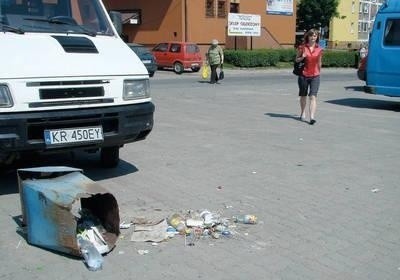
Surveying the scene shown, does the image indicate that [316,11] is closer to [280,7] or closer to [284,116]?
[280,7]

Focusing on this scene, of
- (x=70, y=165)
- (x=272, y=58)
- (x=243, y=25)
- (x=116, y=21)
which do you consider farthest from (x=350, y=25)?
(x=70, y=165)

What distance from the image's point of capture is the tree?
6712 centimetres

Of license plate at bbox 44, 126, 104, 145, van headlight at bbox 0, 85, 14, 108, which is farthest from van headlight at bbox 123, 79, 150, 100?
van headlight at bbox 0, 85, 14, 108

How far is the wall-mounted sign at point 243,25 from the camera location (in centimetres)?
3588

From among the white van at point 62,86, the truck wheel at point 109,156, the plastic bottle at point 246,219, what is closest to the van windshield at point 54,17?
the white van at point 62,86

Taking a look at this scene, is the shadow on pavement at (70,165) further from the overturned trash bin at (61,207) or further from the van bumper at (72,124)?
the overturned trash bin at (61,207)

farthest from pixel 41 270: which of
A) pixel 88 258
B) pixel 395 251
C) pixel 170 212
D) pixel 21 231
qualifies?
pixel 395 251

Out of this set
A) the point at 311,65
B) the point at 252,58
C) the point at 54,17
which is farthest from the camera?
the point at 252,58

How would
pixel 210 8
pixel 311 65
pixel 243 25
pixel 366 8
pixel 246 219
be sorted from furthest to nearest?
pixel 366 8
pixel 210 8
pixel 243 25
pixel 311 65
pixel 246 219

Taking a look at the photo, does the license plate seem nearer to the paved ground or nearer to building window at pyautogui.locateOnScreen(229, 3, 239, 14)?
the paved ground

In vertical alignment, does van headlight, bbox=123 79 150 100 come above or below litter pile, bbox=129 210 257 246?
above

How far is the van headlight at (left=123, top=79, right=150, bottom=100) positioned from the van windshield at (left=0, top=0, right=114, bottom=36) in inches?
35.9

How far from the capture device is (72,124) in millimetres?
5375

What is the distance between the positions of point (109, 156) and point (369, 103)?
10.7m
